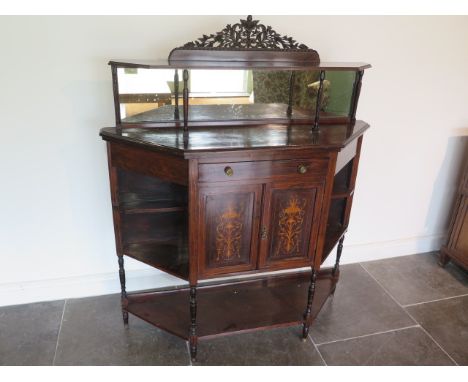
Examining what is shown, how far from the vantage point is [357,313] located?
7.13ft

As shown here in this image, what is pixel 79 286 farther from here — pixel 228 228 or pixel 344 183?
pixel 344 183

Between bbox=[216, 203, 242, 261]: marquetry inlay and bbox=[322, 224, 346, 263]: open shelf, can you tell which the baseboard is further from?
bbox=[216, 203, 242, 261]: marquetry inlay

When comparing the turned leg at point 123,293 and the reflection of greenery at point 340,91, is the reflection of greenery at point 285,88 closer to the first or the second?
the reflection of greenery at point 340,91

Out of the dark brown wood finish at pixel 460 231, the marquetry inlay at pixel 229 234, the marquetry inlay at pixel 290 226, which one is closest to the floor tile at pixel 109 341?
the marquetry inlay at pixel 229 234

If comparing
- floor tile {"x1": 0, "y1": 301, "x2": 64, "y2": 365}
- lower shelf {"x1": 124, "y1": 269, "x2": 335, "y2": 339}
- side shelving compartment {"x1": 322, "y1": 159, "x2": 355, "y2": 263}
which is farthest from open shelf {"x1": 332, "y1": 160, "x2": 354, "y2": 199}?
floor tile {"x1": 0, "y1": 301, "x2": 64, "y2": 365}

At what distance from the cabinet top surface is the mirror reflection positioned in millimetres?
88

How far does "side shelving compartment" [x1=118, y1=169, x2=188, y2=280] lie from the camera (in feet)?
5.72

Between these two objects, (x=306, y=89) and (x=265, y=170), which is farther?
(x=306, y=89)

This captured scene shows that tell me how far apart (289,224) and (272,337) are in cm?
68

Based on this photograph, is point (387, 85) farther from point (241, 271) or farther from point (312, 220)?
point (241, 271)

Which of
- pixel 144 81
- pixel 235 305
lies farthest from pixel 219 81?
pixel 235 305
